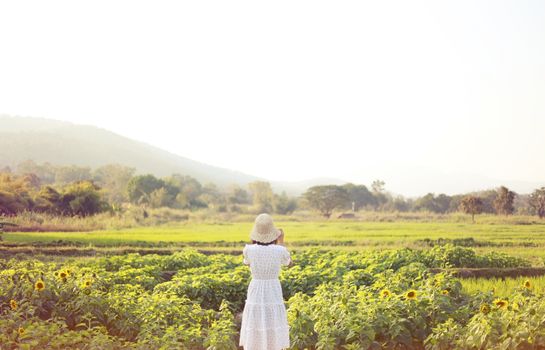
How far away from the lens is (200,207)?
2606 cm

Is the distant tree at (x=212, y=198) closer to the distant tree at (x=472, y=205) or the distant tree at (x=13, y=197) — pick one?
the distant tree at (x=13, y=197)

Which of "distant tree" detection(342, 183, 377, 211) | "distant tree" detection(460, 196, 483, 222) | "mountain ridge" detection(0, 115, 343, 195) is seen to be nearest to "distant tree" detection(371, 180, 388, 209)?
"distant tree" detection(342, 183, 377, 211)

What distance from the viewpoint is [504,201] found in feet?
45.8

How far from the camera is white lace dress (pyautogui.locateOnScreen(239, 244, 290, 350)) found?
16.4 feet

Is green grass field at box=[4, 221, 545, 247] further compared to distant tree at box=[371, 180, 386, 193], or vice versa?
distant tree at box=[371, 180, 386, 193]

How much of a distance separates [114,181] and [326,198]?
10.3m

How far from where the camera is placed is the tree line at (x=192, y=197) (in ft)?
50.1

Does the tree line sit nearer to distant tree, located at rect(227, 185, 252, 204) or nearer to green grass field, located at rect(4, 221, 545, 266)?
distant tree, located at rect(227, 185, 252, 204)

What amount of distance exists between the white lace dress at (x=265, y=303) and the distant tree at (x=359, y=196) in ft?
61.0

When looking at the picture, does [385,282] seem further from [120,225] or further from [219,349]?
[120,225]

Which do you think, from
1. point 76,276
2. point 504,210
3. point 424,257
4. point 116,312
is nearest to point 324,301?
point 116,312

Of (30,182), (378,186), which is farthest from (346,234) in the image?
(30,182)

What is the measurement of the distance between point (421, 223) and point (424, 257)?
25.2 feet

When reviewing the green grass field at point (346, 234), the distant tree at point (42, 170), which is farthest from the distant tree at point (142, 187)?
the distant tree at point (42, 170)
